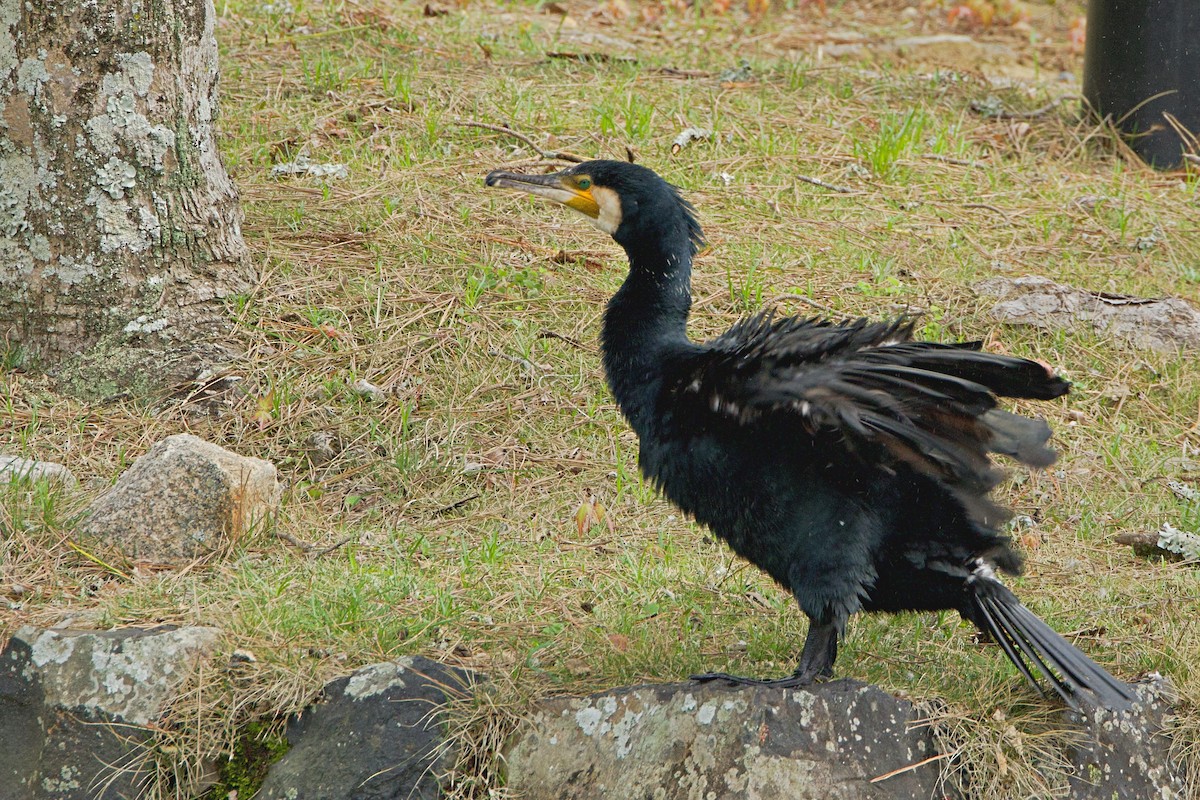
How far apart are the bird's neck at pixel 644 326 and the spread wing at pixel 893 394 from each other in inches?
9.9

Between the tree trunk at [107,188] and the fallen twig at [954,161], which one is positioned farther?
the fallen twig at [954,161]

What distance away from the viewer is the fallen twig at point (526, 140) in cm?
621

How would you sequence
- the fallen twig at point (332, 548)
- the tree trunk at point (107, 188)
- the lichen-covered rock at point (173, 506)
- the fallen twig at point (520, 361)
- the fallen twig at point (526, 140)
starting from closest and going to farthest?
the lichen-covered rock at point (173, 506)
the fallen twig at point (332, 548)
the tree trunk at point (107, 188)
the fallen twig at point (520, 361)
the fallen twig at point (526, 140)

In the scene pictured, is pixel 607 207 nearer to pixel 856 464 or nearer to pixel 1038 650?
pixel 856 464

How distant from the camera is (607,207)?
12.7 ft

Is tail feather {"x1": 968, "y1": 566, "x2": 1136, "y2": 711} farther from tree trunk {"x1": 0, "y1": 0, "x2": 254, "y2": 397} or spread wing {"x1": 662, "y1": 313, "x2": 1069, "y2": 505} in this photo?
tree trunk {"x1": 0, "y1": 0, "x2": 254, "y2": 397}

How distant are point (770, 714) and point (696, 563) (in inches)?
48.3

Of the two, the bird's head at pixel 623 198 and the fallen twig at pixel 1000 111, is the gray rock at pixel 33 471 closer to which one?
the bird's head at pixel 623 198

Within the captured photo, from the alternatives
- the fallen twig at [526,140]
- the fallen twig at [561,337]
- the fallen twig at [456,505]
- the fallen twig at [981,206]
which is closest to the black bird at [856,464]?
the fallen twig at [456,505]

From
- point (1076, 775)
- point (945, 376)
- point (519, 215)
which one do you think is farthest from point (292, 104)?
point (1076, 775)

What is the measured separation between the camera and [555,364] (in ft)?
16.9

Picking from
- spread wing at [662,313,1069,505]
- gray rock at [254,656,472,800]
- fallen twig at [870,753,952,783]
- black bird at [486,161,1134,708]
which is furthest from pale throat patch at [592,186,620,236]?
fallen twig at [870,753,952,783]

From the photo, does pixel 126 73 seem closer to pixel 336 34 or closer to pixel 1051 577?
pixel 336 34

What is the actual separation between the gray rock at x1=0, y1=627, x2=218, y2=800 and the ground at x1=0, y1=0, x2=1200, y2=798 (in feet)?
0.44
